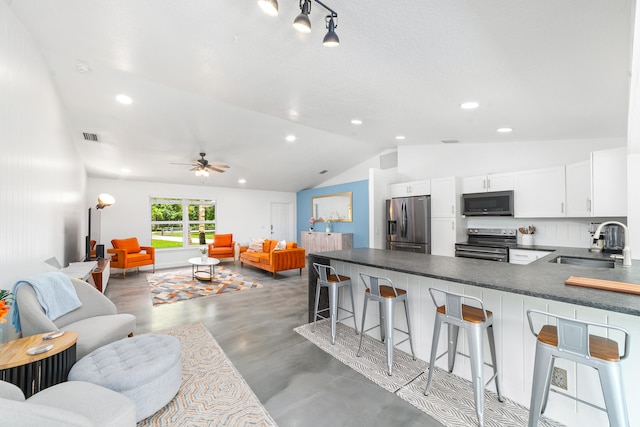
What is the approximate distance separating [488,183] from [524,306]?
3.13m

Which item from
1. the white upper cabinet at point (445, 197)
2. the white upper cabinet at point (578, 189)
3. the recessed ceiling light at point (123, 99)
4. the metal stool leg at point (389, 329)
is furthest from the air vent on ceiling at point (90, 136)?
the white upper cabinet at point (578, 189)

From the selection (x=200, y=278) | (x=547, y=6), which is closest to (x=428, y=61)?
(x=547, y=6)

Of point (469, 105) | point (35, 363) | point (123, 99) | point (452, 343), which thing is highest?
point (123, 99)

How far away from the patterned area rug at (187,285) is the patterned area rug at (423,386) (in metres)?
2.68

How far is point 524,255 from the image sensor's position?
12.8 feet

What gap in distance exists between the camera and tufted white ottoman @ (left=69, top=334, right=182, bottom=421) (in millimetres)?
1729

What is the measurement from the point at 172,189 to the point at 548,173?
27.8 ft

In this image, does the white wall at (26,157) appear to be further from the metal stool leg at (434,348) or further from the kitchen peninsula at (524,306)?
the metal stool leg at (434,348)

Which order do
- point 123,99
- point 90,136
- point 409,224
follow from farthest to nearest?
point 409,224
point 90,136
point 123,99

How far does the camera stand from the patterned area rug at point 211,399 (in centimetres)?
183

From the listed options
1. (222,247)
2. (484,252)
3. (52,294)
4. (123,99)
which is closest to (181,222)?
(222,247)

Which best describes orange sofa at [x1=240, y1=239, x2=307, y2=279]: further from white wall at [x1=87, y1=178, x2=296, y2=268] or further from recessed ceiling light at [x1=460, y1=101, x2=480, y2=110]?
recessed ceiling light at [x1=460, y1=101, x2=480, y2=110]

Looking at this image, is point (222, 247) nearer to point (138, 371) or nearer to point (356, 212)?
point (356, 212)

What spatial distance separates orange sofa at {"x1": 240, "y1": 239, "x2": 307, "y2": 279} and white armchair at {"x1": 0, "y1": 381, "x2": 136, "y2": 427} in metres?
4.46
